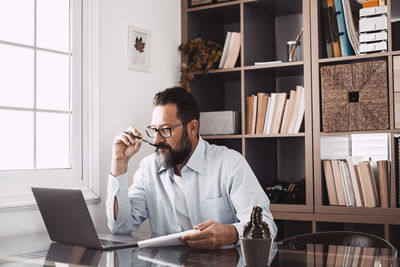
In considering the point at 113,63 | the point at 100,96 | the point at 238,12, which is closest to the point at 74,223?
the point at 100,96

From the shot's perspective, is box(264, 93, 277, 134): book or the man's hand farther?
box(264, 93, 277, 134): book

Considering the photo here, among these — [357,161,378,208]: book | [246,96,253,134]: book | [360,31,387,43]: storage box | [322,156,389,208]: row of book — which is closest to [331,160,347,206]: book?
[322,156,389,208]: row of book

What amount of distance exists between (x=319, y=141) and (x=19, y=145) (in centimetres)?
165

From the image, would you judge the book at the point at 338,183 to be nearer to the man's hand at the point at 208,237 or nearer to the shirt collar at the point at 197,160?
the shirt collar at the point at 197,160

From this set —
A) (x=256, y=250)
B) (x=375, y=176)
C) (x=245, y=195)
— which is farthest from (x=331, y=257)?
(x=375, y=176)

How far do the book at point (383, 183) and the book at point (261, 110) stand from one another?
2.44 ft

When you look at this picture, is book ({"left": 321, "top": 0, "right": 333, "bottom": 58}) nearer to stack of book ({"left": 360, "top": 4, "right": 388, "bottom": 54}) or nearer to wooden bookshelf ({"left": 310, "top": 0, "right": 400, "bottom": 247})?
wooden bookshelf ({"left": 310, "top": 0, "right": 400, "bottom": 247})

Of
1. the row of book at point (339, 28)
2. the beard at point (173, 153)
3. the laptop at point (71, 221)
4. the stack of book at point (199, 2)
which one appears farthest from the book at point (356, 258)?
the stack of book at point (199, 2)

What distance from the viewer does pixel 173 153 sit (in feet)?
7.82

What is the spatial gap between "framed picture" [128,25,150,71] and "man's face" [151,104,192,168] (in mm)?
745

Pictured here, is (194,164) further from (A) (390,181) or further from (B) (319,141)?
(A) (390,181)

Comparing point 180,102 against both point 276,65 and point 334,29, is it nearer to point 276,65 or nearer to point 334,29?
point 276,65

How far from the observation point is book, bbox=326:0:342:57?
10.1 ft

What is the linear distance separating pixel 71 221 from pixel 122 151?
513 millimetres
